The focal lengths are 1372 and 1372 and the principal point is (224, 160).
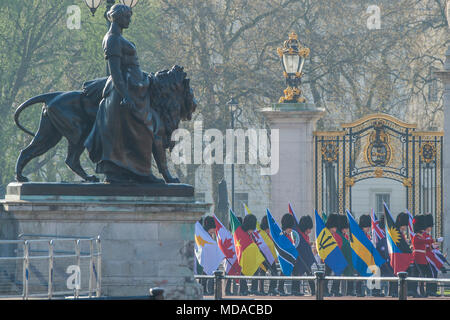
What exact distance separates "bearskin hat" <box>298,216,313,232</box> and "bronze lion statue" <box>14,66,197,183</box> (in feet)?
25.3

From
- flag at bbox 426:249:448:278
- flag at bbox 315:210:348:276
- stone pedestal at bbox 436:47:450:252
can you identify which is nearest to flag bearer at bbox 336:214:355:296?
flag at bbox 315:210:348:276

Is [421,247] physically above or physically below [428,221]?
below

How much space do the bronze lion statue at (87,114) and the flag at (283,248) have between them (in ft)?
21.6

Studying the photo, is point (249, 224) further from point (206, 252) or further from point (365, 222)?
point (365, 222)

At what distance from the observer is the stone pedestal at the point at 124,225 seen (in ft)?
50.3

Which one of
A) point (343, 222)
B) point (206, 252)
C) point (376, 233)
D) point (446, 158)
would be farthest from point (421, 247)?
point (206, 252)

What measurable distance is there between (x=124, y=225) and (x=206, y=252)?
22.2ft

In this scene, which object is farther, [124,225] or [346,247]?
[346,247]

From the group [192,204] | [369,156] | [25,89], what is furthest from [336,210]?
[25,89]

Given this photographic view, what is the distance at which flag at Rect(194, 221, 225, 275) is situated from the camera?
72.5 feet

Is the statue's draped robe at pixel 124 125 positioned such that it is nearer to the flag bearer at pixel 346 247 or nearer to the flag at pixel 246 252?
the flag at pixel 246 252

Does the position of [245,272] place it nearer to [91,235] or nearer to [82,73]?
[91,235]

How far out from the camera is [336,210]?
26.3 meters

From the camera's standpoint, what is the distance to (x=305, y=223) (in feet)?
77.9
